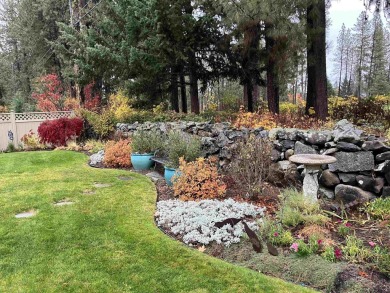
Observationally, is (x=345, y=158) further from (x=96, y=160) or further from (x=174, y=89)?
(x=174, y=89)

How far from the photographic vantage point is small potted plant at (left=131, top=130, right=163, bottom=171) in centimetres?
682

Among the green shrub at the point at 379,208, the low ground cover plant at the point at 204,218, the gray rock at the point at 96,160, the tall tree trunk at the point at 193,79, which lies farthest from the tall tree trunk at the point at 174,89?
the green shrub at the point at 379,208

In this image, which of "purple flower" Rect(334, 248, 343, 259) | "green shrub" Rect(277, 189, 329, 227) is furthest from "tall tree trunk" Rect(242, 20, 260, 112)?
"purple flower" Rect(334, 248, 343, 259)

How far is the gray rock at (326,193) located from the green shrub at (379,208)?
19.5 inches

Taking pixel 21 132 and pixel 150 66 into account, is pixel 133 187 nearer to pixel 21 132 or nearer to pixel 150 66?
pixel 150 66

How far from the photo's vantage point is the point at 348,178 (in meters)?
4.18

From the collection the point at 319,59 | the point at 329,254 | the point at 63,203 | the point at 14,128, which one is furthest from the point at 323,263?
the point at 14,128

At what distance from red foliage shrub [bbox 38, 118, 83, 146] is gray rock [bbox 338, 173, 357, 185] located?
9.10 m

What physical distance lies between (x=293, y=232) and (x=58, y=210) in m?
3.03

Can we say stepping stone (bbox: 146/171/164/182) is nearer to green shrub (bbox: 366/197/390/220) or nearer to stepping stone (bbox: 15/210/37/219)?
stepping stone (bbox: 15/210/37/219)

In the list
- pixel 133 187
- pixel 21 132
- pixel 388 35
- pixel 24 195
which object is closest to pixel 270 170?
pixel 133 187

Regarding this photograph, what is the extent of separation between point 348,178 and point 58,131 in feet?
31.0

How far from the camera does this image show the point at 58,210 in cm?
427

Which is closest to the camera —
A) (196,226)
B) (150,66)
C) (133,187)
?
(196,226)
